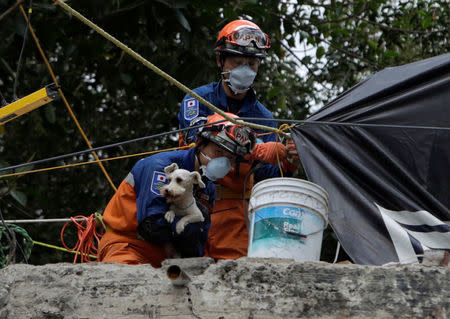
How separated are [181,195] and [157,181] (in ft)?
0.87

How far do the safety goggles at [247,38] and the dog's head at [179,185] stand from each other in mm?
1480

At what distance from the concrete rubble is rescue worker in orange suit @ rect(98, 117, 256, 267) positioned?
0.81m

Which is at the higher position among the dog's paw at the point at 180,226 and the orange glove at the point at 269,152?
the orange glove at the point at 269,152

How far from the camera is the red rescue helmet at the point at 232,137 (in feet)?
14.0

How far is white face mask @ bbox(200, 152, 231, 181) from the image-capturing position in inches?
170

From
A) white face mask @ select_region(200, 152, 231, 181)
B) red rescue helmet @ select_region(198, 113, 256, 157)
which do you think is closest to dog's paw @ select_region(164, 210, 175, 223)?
white face mask @ select_region(200, 152, 231, 181)

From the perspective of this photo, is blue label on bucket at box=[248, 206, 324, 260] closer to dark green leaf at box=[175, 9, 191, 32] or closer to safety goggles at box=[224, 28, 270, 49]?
safety goggles at box=[224, 28, 270, 49]

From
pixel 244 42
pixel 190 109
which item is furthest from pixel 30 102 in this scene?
pixel 244 42

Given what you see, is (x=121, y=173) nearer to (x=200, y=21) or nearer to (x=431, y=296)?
(x=200, y=21)

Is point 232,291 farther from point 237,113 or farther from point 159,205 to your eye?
point 237,113

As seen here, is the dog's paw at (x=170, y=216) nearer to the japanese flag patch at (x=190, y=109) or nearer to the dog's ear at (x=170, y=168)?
the dog's ear at (x=170, y=168)

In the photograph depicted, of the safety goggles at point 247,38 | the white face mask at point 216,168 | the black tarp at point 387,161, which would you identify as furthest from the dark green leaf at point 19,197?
the black tarp at point 387,161

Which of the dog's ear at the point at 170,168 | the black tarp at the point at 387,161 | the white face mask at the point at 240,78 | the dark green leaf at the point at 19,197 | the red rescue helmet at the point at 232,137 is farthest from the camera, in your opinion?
the dark green leaf at the point at 19,197

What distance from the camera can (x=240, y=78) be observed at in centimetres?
512
